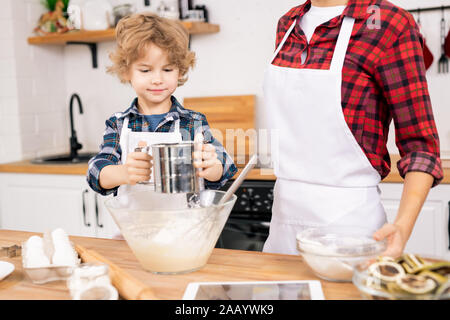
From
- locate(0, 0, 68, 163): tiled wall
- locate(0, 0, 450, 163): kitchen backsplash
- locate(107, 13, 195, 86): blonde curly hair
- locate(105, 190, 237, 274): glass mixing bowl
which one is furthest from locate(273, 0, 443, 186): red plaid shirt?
locate(0, 0, 68, 163): tiled wall

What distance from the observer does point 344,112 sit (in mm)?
1272

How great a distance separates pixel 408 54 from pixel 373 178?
0.32 metres

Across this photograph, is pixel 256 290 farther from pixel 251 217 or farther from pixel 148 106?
pixel 251 217

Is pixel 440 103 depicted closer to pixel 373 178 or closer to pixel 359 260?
pixel 373 178

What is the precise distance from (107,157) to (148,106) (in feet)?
0.62

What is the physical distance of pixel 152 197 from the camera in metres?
1.15

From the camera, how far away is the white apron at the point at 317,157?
128 cm

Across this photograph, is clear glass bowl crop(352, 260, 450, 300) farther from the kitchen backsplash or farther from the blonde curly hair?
the kitchen backsplash

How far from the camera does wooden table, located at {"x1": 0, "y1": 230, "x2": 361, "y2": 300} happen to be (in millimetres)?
930

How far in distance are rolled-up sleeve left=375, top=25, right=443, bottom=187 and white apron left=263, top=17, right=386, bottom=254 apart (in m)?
0.12

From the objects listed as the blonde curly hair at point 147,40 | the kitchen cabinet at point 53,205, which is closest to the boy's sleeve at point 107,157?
the blonde curly hair at point 147,40

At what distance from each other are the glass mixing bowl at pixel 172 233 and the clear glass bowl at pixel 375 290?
0.30m

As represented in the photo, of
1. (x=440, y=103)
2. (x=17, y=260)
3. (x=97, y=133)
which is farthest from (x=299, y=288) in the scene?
(x=97, y=133)
